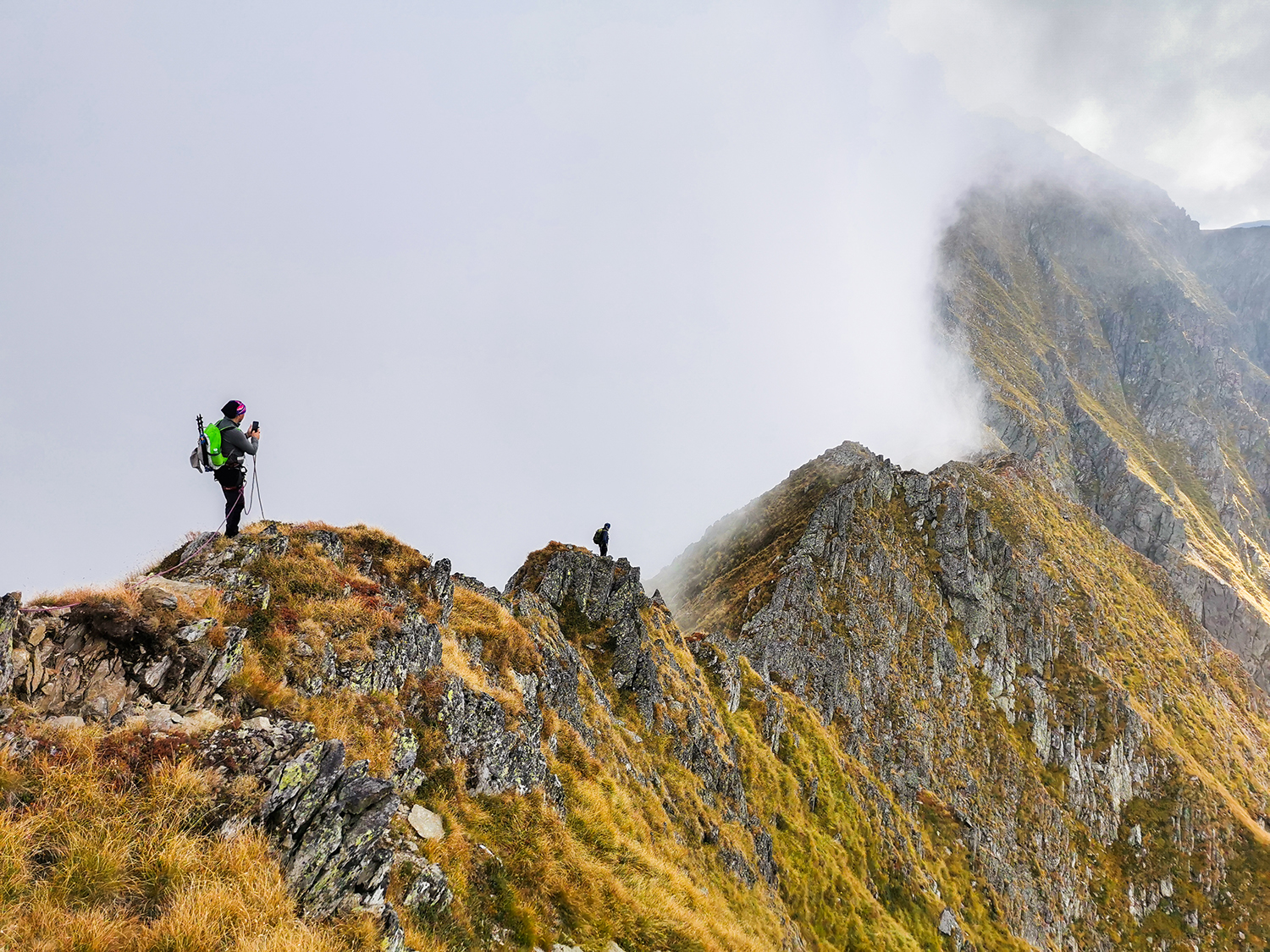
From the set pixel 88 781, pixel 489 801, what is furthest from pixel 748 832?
pixel 88 781

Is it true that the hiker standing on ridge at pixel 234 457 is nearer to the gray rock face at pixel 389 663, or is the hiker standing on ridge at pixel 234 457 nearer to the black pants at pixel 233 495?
the black pants at pixel 233 495

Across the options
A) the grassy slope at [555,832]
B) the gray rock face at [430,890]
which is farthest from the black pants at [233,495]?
the gray rock face at [430,890]

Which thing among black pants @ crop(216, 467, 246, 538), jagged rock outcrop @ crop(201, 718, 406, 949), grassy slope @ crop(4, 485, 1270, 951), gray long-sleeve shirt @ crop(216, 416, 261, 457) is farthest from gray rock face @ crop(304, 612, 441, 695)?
gray long-sleeve shirt @ crop(216, 416, 261, 457)

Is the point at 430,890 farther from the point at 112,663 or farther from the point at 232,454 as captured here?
the point at 232,454

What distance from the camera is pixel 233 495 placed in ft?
44.8

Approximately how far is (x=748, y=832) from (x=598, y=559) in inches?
744

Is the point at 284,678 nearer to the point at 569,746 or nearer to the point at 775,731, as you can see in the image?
the point at 569,746

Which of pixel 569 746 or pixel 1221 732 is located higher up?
pixel 569 746

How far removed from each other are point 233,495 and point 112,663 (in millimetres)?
5411

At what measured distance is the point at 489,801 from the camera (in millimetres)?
13234

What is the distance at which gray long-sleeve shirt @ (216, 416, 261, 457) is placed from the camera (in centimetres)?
1289

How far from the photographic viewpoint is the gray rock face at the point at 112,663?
8375mm

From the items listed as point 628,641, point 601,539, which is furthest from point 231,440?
point 601,539

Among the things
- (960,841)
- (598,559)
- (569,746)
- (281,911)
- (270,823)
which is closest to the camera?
(281,911)
